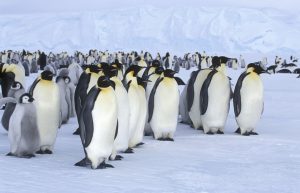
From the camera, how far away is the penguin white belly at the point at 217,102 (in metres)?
7.28

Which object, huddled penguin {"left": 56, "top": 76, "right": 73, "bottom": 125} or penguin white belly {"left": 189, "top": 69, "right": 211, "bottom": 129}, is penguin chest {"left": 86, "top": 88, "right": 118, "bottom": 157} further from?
huddled penguin {"left": 56, "top": 76, "right": 73, "bottom": 125}

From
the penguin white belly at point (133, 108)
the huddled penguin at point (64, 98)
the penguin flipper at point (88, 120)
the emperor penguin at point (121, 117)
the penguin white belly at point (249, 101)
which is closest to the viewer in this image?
the penguin flipper at point (88, 120)

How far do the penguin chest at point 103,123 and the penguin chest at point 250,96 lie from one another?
3054mm

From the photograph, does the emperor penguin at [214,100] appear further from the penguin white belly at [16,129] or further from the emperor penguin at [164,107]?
the penguin white belly at [16,129]

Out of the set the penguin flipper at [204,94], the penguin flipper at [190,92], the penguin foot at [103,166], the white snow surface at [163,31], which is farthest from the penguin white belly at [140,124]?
the white snow surface at [163,31]

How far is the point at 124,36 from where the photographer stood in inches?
2231

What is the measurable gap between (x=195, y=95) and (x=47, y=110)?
9.01 ft

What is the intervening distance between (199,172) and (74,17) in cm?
5771

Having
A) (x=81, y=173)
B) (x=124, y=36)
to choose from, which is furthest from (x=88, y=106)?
(x=124, y=36)

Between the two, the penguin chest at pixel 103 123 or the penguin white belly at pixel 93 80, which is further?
the penguin white belly at pixel 93 80

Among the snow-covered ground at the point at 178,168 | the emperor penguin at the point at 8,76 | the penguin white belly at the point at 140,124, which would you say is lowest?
the snow-covered ground at the point at 178,168

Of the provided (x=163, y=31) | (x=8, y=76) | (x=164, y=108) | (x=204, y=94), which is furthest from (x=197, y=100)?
(x=163, y=31)

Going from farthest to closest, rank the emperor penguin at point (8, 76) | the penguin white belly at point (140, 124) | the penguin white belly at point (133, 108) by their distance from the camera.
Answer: the emperor penguin at point (8, 76) → the penguin white belly at point (140, 124) → the penguin white belly at point (133, 108)

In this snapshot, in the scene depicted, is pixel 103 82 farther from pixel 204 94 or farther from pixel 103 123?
pixel 204 94
